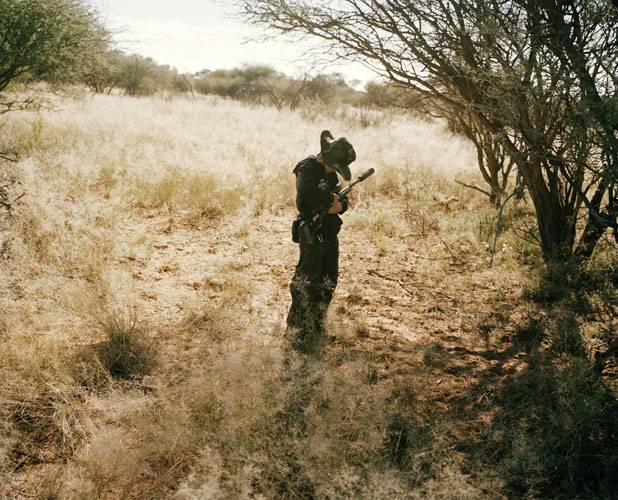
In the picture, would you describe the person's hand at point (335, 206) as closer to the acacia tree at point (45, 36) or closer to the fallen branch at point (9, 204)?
the fallen branch at point (9, 204)

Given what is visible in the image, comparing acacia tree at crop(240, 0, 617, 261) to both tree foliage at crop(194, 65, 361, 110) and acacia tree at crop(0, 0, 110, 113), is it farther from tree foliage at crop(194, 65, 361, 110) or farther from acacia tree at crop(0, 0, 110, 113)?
tree foliage at crop(194, 65, 361, 110)

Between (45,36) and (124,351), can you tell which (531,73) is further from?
(45,36)

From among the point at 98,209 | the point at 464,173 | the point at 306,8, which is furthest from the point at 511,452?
the point at 464,173

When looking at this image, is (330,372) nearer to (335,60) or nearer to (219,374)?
(219,374)

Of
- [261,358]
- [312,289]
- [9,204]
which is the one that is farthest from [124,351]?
[9,204]

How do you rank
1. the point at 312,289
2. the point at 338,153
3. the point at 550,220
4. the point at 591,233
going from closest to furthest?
the point at 338,153 < the point at 312,289 < the point at 591,233 < the point at 550,220

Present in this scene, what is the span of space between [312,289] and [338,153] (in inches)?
46.5

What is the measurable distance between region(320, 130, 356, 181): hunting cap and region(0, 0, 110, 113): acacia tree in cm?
684

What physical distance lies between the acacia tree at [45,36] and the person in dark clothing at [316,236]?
6.83 metres

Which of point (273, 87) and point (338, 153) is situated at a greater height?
point (273, 87)

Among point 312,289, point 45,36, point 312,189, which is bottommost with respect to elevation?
point 312,289

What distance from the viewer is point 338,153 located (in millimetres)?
3416

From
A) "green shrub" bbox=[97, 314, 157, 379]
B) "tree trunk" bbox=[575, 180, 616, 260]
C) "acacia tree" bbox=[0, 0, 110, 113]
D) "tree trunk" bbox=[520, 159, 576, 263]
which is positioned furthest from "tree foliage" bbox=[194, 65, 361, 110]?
"green shrub" bbox=[97, 314, 157, 379]

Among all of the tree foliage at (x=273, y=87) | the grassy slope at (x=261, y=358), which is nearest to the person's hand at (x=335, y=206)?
the grassy slope at (x=261, y=358)
